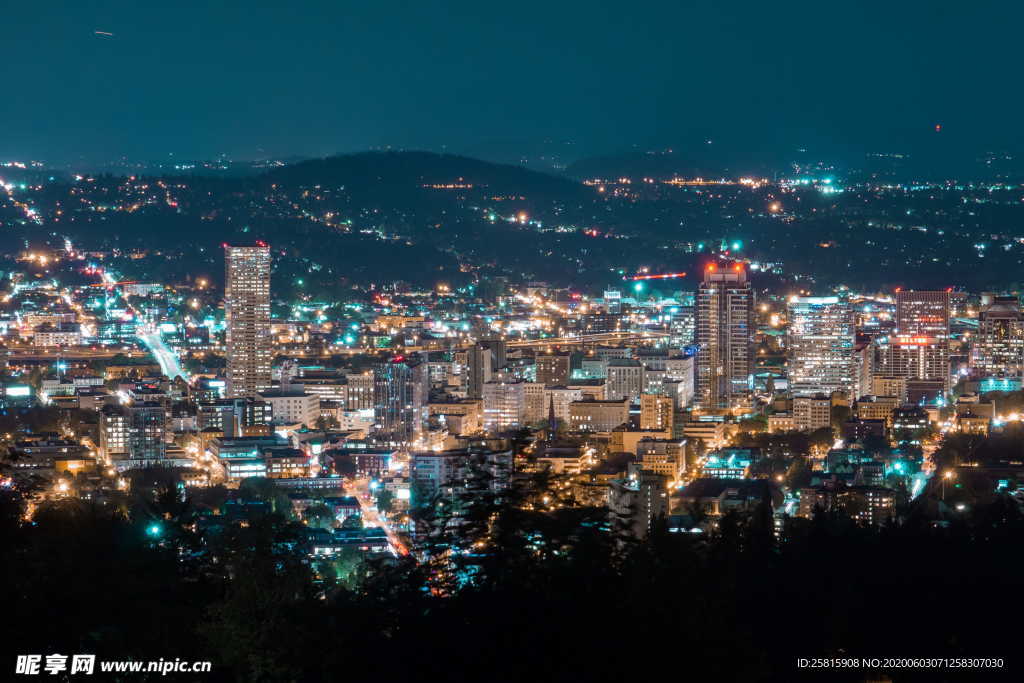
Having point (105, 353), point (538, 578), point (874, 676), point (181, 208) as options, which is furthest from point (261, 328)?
point (538, 578)

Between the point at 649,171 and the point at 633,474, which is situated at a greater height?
the point at 649,171

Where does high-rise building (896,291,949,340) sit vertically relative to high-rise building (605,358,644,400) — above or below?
above

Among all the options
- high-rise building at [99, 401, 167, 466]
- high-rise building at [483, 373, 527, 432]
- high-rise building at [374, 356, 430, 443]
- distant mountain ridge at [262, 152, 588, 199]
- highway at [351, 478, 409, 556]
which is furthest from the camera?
distant mountain ridge at [262, 152, 588, 199]

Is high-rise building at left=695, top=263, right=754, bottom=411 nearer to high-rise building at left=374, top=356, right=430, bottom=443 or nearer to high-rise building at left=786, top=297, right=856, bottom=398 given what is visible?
high-rise building at left=786, top=297, right=856, bottom=398

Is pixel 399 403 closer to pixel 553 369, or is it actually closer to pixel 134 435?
pixel 134 435

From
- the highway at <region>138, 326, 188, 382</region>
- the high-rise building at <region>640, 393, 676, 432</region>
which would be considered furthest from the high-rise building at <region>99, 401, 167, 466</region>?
the highway at <region>138, 326, 188, 382</region>

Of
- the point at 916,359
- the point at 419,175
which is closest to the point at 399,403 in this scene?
the point at 916,359

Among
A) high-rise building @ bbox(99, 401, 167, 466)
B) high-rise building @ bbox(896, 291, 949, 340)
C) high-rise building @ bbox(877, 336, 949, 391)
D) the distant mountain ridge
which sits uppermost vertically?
the distant mountain ridge

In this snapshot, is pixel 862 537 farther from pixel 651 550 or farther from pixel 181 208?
pixel 181 208
